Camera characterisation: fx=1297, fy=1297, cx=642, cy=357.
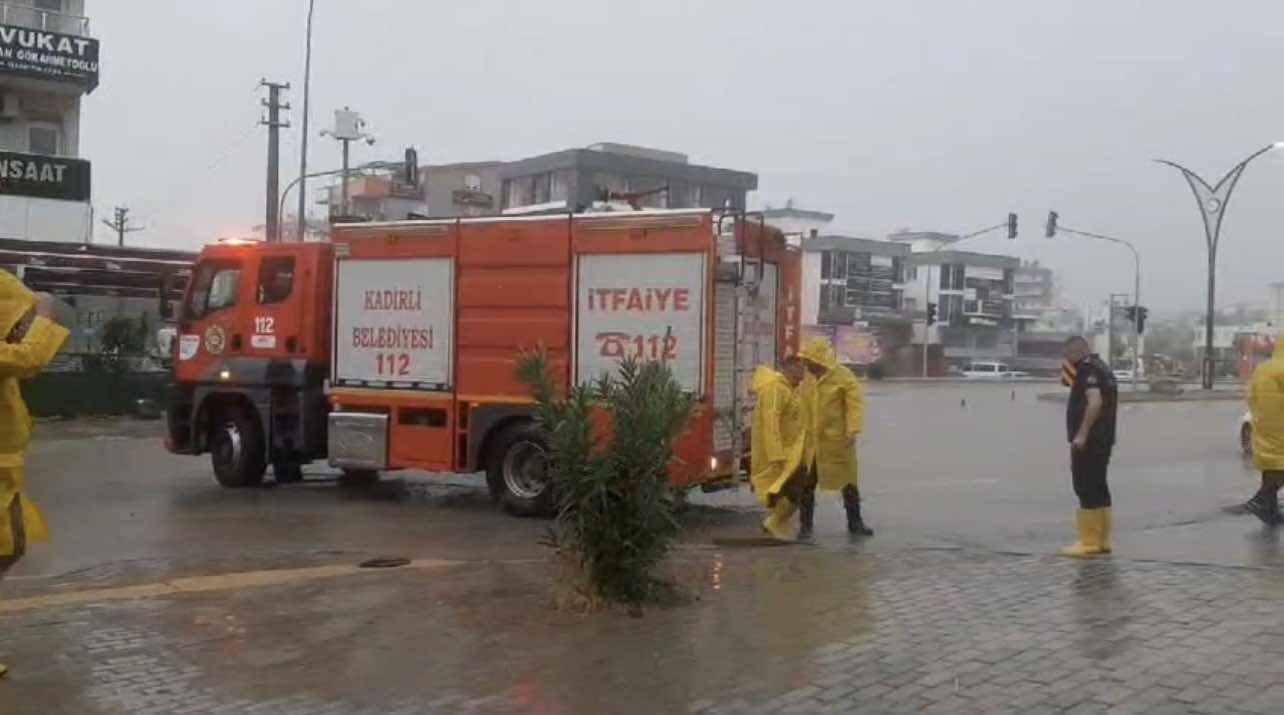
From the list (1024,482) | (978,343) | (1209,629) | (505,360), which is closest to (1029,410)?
(1024,482)

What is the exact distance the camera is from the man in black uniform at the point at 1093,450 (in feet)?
29.9

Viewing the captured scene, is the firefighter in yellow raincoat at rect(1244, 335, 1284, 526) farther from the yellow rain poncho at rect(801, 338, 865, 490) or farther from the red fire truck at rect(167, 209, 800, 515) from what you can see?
the red fire truck at rect(167, 209, 800, 515)

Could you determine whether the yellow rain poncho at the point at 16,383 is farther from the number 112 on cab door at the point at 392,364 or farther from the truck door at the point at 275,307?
the truck door at the point at 275,307

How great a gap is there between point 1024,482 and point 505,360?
6928mm

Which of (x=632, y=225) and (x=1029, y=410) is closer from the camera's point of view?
(x=632, y=225)

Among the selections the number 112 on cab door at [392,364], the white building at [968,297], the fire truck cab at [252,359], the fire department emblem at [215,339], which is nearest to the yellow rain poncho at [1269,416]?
the number 112 on cab door at [392,364]

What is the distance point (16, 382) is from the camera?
6.05 meters

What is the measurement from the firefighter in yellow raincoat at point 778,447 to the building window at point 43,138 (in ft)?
96.7

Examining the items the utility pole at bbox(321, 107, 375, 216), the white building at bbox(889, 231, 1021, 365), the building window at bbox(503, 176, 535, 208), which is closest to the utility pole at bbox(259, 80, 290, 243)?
the utility pole at bbox(321, 107, 375, 216)

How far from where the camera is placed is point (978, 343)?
10131cm

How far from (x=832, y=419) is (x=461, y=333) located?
13.1ft

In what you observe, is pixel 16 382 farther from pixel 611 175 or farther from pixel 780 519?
pixel 611 175

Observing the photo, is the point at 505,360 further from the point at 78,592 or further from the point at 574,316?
the point at 78,592

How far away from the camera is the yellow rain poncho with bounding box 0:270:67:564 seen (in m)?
5.82
